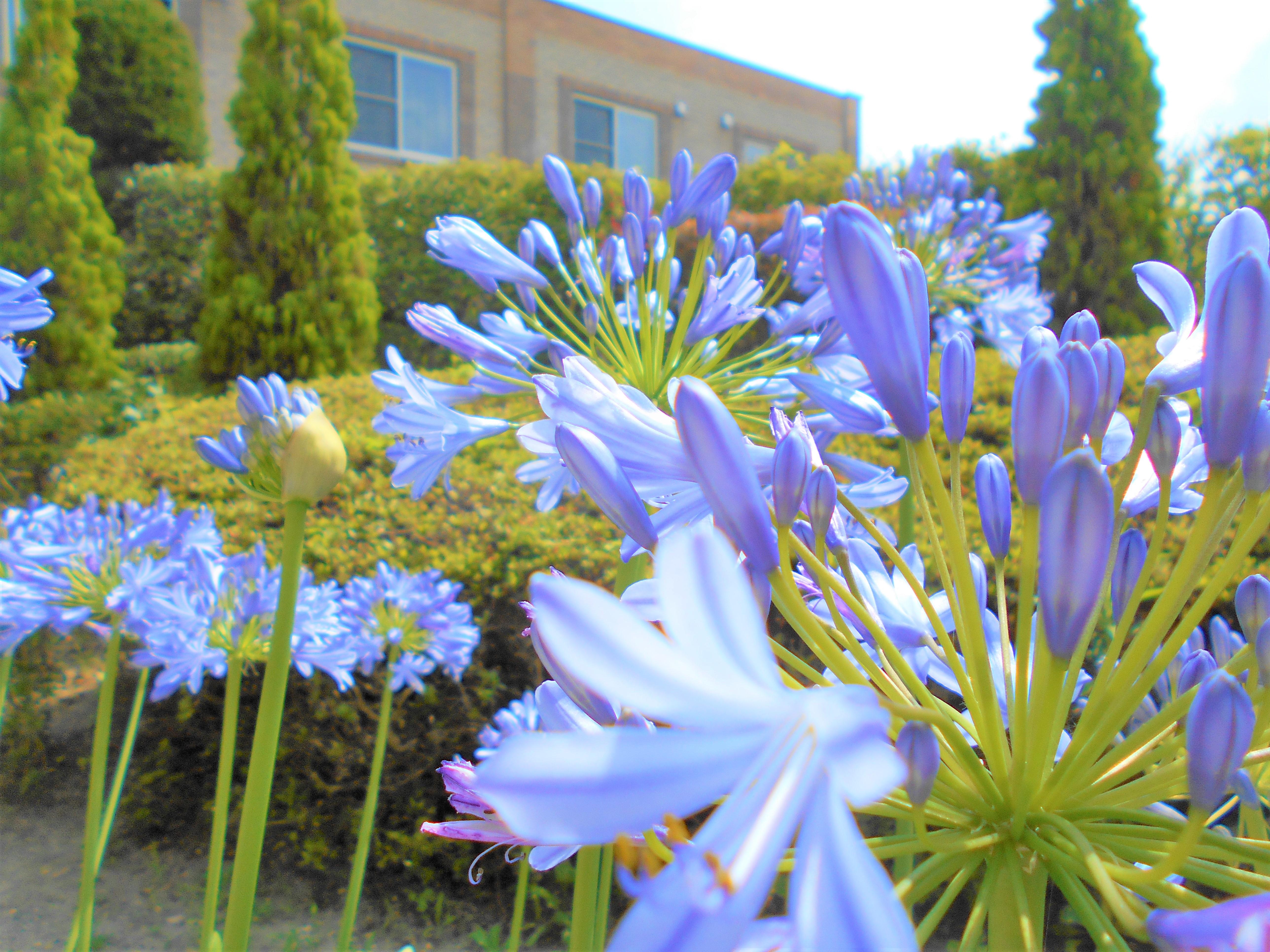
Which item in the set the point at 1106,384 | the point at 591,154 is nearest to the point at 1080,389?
the point at 1106,384

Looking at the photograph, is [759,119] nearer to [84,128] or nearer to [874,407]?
[84,128]

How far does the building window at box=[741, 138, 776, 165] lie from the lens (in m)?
18.2

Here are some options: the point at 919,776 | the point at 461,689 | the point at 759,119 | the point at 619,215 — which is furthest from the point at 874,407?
the point at 759,119

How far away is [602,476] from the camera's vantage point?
0.59 meters

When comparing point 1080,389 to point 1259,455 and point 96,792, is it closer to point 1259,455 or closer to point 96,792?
point 1259,455

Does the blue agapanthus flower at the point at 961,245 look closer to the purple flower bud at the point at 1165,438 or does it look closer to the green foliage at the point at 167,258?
the purple flower bud at the point at 1165,438

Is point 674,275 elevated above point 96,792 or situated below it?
above

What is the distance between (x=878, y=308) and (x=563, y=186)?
4.93ft

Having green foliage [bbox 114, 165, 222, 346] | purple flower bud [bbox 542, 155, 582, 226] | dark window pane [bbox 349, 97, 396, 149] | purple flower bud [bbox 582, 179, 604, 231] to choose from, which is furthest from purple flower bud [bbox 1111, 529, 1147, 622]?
dark window pane [bbox 349, 97, 396, 149]

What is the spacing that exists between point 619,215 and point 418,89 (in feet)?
26.7

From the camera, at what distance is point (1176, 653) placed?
0.61 metres

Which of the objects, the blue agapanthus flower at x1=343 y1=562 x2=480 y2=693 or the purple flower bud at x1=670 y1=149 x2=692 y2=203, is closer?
the purple flower bud at x1=670 y1=149 x2=692 y2=203

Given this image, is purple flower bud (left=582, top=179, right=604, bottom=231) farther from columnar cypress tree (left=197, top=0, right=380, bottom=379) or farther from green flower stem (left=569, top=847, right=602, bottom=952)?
columnar cypress tree (left=197, top=0, right=380, bottom=379)

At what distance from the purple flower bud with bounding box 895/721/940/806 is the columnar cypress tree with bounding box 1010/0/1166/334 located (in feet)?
27.8
